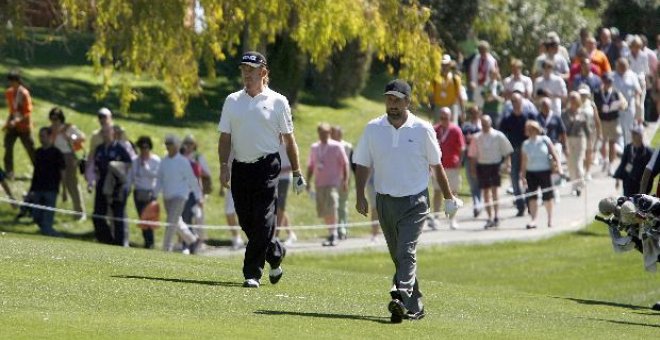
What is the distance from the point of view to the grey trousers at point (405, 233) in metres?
14.6

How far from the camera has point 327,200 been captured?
93.5ft

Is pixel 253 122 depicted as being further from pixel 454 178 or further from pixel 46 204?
pixel 454 178

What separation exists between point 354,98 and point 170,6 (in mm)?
14907

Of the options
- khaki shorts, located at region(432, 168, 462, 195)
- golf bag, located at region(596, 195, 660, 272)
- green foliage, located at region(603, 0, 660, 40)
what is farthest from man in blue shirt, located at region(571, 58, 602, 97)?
golf bag, located at region(596, 195, 660, 272)

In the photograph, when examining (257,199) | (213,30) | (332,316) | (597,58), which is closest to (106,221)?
(213,30)

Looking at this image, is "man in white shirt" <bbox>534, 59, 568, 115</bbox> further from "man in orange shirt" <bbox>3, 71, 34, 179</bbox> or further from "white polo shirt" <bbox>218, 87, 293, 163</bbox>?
"white polo shirt" <bbox>218, 87, 293, 163</bbox>

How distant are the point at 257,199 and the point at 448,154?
12.7 metres

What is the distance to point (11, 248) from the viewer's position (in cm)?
1911

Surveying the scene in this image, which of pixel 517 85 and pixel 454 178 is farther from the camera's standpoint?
pixel 517 85

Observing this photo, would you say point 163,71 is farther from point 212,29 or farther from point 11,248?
point 11,248

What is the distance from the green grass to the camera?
13328 mm

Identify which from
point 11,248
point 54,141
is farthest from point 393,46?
point 11,248

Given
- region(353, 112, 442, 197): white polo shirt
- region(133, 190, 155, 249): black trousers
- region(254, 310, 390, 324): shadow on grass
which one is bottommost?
region(133, 190, 155, 249): black trousers

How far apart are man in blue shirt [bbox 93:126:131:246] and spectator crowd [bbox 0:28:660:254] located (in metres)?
0.02
